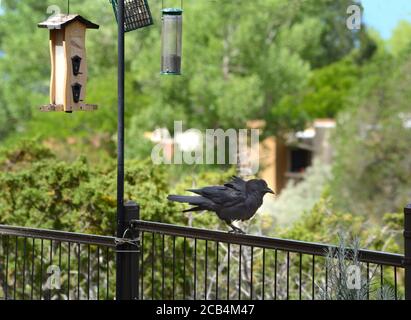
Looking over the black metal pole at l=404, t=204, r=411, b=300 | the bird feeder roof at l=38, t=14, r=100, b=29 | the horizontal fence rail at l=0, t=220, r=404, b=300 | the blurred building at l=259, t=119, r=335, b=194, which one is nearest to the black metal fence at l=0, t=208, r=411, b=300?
the horizontal fence rail at l=0, t=220, r=404, b=300

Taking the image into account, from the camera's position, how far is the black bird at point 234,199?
4.88m

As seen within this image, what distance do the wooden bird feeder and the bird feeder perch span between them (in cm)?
42

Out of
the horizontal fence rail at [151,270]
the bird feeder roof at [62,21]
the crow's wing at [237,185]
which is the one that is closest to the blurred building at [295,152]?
the horizontal fence rail at [151,270]

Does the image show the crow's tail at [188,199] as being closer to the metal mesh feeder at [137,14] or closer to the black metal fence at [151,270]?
the metal mesh feeder at [137,14]

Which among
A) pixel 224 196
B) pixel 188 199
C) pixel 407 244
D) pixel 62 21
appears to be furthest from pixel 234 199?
pixel 62 21

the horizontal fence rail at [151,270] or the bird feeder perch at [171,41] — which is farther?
the horizontal fence rail at [151,270]

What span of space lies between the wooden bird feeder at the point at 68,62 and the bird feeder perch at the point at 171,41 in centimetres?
42

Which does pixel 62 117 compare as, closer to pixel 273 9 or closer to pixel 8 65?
pixel 8 65

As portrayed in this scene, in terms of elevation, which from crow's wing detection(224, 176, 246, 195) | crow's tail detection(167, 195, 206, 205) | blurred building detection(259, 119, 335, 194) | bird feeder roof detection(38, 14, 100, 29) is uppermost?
bird feeder roof detection(38, 14, 100, 29)

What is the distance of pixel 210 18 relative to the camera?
3023cm

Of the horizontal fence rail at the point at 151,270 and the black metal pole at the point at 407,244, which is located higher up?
the black metal pole at the point at 407,244

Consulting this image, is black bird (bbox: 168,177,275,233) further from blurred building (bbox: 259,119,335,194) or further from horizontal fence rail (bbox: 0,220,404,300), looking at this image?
blurred building (bbox: 259,119,335,194)

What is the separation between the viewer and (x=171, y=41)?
540 cm

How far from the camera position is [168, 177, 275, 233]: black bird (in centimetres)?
488
